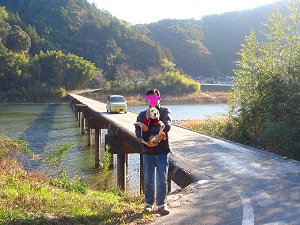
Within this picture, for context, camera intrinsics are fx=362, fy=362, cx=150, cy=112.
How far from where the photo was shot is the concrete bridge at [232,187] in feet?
17.1

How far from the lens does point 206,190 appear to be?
673cm

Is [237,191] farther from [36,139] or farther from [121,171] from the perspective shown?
[36,139]

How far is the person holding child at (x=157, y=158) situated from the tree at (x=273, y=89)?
650 cm

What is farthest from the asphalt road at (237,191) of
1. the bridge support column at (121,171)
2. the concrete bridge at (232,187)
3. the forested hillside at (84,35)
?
the forested hillside at (84,35)

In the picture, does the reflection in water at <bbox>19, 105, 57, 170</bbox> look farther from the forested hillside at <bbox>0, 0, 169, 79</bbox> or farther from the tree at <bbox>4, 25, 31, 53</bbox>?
the forested hillside at <bbox>0, 0, 169, 79</bbox>

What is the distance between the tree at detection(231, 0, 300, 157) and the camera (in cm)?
1166

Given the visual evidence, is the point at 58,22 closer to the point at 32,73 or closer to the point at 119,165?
the point at 32,73

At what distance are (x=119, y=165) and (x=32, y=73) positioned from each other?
255 ft

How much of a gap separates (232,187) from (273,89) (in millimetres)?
7126

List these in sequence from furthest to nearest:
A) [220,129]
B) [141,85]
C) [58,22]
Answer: [58,22]
[141,85]
[220,129]

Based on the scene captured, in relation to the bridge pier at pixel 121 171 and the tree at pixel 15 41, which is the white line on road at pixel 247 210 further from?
the tree at pixel 15 41

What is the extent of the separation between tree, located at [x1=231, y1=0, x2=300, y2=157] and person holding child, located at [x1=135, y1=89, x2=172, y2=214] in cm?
650

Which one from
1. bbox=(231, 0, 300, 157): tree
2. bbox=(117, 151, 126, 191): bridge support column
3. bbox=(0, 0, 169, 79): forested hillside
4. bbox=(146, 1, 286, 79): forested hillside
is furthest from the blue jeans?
bbox=(146, 1, 286, 79): forested hillside

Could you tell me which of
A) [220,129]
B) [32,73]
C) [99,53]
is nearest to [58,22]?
[99,53]
